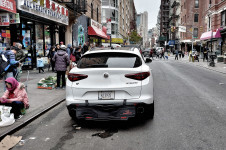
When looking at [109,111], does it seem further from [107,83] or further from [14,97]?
[14,97]

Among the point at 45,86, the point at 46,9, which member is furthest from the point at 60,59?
the point at 46,9

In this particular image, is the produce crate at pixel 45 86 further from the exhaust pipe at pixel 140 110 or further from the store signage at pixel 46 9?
the exhaust pipe at pixel 140 110

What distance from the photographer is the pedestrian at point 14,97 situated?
18.1ft

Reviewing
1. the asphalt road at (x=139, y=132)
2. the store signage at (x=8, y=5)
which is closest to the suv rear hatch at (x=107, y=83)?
the asphalt road at (x=139, y=132)

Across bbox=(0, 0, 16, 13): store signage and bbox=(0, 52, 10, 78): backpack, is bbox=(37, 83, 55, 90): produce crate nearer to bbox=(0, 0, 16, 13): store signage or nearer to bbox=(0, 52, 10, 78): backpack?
bbox=(0, 52, 10, 78): backpack

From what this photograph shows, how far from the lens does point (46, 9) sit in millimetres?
15859

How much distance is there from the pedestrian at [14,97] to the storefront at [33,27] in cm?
757

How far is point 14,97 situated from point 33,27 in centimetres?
1218

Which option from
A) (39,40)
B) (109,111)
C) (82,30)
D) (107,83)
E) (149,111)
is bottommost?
(149,111)

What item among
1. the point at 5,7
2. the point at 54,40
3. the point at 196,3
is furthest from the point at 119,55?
the point at 196,3

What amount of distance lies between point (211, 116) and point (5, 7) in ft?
34.0

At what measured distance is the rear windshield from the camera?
4.99m

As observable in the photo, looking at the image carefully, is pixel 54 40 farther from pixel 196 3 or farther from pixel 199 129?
pixel 196 3

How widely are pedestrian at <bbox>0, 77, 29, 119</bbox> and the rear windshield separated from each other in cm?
173
